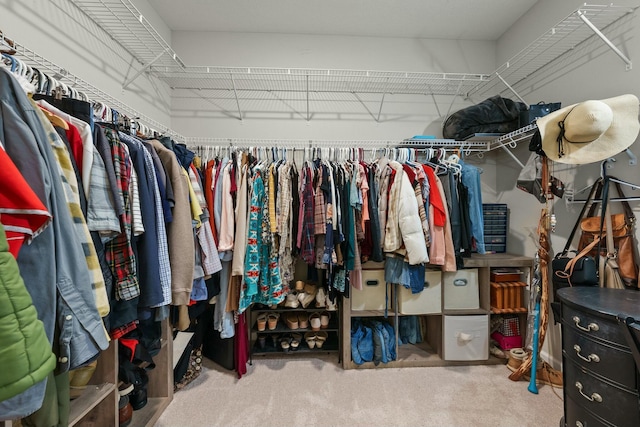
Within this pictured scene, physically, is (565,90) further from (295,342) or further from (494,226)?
(295,342)

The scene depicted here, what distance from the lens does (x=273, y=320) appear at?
2070mm

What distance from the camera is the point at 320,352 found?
2.16 meters

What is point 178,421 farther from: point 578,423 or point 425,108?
point 425,108

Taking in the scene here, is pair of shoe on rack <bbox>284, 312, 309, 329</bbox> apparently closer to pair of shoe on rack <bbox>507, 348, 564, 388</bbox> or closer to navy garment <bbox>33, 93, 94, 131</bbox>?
pair of shoe on rack <bbox>507, 348, 564, 388</bbox>

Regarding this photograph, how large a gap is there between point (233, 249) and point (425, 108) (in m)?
2.18

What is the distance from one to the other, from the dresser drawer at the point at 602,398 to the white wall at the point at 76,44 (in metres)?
2.89

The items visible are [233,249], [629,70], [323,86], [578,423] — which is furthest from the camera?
[323,86]

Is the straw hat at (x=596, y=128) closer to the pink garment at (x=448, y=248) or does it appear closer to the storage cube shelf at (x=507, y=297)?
the pink garment at (x=448, y=248)

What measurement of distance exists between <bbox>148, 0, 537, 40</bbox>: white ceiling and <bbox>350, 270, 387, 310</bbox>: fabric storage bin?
2.12 m

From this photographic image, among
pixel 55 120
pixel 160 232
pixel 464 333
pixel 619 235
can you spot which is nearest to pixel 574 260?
pixel 619 235

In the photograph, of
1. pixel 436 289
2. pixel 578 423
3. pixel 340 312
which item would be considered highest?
pixel 436 289

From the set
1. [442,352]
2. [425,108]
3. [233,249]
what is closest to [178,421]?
[233,249]

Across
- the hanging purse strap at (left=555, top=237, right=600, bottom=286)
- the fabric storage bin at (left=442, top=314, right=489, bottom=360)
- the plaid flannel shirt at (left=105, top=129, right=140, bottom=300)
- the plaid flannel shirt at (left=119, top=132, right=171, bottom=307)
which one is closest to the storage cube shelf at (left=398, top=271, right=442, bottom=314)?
the fabric storage bin at (left=442, top=314, right=489, bottom=360)

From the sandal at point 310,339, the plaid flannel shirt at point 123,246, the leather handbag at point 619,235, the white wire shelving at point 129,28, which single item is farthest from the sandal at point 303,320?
the white wire shelving at point 129,28
